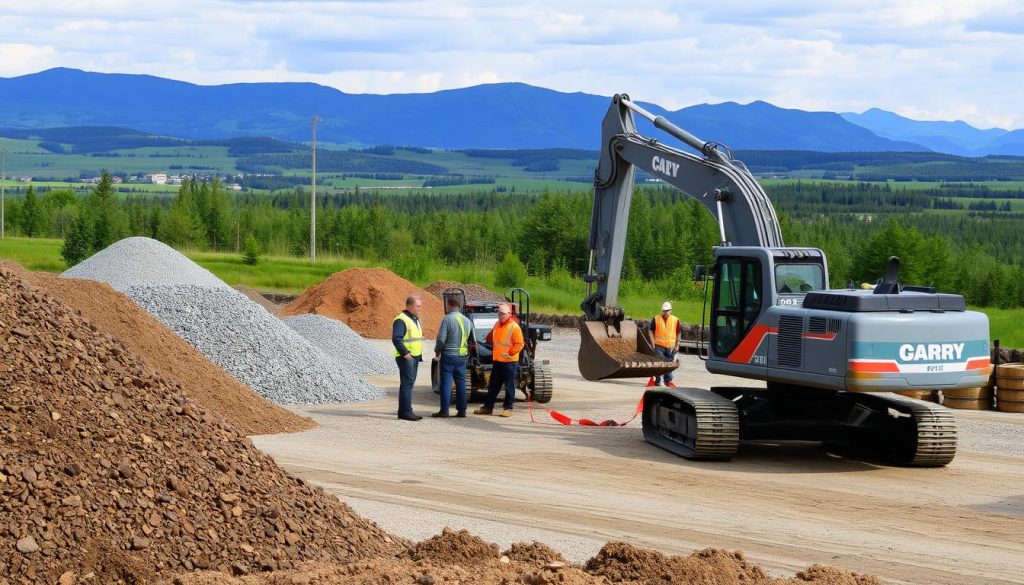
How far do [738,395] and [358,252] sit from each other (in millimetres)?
74047

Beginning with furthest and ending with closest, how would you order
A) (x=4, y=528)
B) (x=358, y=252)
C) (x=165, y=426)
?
1. (x=358, y=252)
2. (x=165, y=426)
3. (x=4, y=528)

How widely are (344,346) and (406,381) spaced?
311 inches

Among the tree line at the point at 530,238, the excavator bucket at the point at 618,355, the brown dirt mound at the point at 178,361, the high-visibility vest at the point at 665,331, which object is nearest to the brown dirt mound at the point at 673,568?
the excavator bucket at the point at 618,355

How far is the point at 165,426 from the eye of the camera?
938 cm

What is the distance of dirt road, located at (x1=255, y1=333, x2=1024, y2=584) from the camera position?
11273 millimetres

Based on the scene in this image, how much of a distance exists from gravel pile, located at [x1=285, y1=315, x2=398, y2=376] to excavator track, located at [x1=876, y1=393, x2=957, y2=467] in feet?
41.7

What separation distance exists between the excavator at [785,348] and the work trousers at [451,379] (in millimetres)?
1895

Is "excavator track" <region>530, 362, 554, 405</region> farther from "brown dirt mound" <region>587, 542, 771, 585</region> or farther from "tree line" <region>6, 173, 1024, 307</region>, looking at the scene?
"tree line" <region>6, 173, 1024, 307</region>

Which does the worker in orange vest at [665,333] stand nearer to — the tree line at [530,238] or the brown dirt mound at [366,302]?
the brown dirt mound at [366,302]

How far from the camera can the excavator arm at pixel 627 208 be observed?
682 inches

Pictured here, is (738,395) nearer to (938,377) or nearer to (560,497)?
(938,377)

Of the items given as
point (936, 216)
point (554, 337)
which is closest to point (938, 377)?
point (554, 337)

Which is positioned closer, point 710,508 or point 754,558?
point 754,558

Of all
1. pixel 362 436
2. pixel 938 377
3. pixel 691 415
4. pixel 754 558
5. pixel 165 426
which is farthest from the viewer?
pixel 362 436
